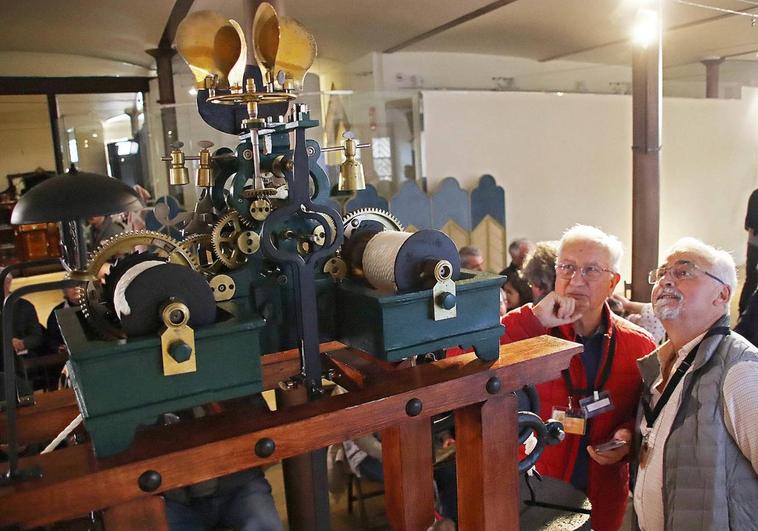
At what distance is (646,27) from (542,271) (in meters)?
2.22

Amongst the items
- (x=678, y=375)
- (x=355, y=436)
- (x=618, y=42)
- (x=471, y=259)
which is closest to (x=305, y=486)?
(x=355, y=436)

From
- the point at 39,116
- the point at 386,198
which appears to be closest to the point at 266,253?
the point at 386,198

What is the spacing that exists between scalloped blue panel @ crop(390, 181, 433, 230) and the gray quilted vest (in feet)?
14.7

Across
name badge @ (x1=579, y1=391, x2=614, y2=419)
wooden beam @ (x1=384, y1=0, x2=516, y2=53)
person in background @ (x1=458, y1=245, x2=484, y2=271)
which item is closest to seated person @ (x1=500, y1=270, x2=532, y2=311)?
person in background @ (x1=458, y1=245, x2=484, y2=271)

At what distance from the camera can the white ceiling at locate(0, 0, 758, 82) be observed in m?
5.28

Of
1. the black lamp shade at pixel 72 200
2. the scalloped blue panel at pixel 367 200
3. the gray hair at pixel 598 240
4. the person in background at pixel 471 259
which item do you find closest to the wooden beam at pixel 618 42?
the scalloped blue panel at pixel 367 200

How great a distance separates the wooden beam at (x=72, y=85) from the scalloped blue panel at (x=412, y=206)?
11.7 feet

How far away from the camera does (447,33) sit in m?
6.54

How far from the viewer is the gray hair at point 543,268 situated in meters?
2.62

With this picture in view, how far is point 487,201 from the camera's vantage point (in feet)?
21.2

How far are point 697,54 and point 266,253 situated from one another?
8.94 m

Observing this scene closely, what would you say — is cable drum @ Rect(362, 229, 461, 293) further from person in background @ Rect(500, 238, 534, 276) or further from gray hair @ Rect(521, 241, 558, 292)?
person in background @ Rect(500, 238, 534, 276)

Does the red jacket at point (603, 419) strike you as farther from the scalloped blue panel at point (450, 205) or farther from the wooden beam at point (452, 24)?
the scalloped blue panel at point (450, 205)

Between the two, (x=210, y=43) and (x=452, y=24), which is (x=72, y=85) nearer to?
(x=452, y=24)
